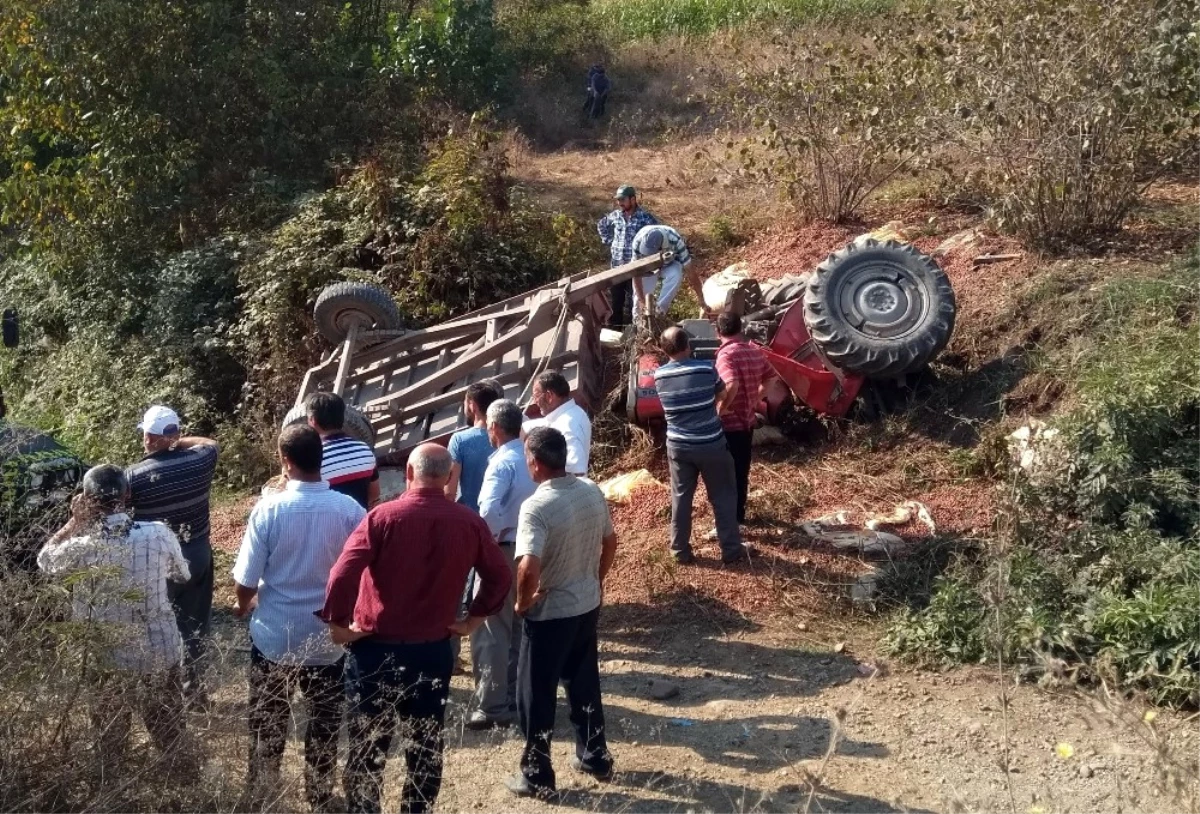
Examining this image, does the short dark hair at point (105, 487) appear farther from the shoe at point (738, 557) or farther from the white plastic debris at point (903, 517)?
the white plastic debris at point (903, 517)

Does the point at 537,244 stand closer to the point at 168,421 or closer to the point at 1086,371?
the point at 1086,371

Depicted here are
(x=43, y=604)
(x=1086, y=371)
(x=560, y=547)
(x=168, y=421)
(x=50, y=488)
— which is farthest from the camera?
(x=1086, y=371)

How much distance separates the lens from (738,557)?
325 inches

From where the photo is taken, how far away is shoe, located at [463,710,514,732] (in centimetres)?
637

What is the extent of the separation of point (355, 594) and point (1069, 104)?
8.20 m

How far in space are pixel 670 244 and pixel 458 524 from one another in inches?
245

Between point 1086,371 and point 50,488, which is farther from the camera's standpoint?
point 1086,371

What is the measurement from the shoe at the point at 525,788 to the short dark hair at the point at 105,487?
6.82 feet

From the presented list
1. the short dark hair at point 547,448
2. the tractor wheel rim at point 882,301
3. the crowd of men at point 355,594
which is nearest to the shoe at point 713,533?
A: the tractor wheel rim at point 882,301

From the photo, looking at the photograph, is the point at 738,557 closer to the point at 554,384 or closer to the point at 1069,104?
the point at 554,384

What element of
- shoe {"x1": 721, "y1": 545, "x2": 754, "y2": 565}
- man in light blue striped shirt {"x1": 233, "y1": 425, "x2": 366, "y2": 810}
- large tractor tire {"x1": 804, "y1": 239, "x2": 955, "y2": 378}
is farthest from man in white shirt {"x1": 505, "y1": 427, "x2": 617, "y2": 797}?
large tractor tire {"x1": 804, "y1": 239, "x2": 955, "y2": 378}

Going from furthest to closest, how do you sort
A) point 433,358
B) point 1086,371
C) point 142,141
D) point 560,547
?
point 142,141, point 433,358, point 1086,371, point 560,547

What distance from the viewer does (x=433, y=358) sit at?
10.4 meters

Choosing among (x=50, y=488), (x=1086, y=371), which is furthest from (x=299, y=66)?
(x=1086, y=371)
